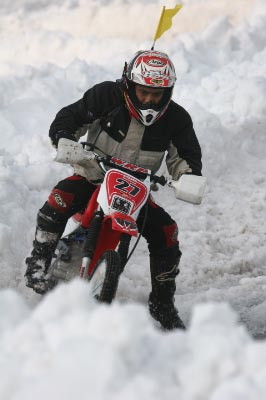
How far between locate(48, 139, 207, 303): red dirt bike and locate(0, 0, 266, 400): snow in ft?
1.66

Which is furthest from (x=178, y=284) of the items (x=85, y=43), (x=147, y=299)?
(x=85, y=43)

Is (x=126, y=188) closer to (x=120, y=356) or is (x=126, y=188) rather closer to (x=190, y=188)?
(x=190, y=188)

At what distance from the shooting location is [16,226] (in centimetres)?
685

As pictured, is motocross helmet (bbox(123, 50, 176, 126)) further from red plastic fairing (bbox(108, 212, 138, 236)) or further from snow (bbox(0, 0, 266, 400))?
snow (bbox(0, 0, 266, 400))

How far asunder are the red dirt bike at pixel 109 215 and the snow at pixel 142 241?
0.51 m

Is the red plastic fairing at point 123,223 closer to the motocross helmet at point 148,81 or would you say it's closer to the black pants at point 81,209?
the black pants at point 81,209

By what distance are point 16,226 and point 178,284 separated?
164 cm

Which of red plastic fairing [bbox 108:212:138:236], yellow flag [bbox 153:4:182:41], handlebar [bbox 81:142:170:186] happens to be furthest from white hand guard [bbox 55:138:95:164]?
yellow flag [bbox 153:4:182:41]

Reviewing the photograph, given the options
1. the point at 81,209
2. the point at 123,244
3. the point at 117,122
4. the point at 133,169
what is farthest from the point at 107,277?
the point at 117,122

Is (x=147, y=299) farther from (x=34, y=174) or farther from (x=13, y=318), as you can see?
(x=13, y=318)

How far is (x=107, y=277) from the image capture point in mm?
4566

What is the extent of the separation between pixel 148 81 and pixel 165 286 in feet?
5.35

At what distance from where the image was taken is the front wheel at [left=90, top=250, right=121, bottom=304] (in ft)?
14.9

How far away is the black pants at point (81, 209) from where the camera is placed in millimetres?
5547
